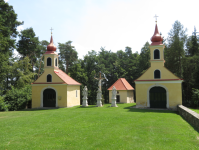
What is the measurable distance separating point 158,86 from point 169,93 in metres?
1.62

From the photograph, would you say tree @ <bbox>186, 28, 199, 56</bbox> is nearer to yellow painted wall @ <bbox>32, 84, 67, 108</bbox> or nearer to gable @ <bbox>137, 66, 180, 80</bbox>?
gable @ <bbox>137, 66, 180, 80</bbox>

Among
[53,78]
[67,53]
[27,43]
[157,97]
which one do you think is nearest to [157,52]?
[157,97]

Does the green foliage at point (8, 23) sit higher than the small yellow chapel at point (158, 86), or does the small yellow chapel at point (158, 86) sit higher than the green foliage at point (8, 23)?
the green foliage at point (8, 23)

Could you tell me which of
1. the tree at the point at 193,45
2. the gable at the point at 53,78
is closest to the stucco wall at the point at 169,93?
the gable at the point at 53,78

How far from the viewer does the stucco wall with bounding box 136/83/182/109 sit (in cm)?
2278

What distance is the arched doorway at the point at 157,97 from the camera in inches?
925

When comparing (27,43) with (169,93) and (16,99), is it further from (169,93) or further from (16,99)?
(169,93)

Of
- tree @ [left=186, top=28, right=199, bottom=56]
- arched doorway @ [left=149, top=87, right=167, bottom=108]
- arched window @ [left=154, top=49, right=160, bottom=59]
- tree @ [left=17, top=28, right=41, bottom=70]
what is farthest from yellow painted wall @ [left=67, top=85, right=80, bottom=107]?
tree @ [left=186, top=28, right=199, bottom=56]

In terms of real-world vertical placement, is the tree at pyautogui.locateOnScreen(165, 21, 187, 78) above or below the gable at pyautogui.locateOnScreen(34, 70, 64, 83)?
above

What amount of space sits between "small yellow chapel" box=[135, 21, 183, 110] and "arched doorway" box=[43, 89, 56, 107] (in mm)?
12574

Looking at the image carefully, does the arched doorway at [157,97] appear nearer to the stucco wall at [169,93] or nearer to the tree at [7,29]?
the stucco wall at [169,93]

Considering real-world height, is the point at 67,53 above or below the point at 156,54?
above

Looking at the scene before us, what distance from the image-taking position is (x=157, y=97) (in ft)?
78.1

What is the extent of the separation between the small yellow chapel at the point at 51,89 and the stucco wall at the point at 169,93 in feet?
34.4
